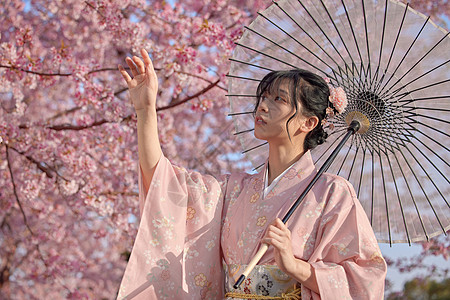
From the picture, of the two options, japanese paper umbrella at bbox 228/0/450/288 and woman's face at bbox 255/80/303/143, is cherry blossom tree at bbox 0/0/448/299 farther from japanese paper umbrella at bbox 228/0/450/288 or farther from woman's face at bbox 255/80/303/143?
woman's face at bbox 255/80/303/143

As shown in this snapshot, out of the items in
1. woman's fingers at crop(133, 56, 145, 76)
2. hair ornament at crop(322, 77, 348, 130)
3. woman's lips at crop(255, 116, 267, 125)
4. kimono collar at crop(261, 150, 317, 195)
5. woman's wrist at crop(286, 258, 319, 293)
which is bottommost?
woman's wrist at crop(286, 258, 319, 293)

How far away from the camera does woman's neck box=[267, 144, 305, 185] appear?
231cm

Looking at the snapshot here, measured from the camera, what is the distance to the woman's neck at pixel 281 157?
2312 millimetres

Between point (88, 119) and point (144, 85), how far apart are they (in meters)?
3.26

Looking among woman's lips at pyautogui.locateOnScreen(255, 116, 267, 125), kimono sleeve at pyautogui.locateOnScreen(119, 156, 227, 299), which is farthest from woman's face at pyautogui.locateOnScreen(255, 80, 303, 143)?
kimono sleeve at pyautogui.locateOnScreen(119, 156, 227, 299)

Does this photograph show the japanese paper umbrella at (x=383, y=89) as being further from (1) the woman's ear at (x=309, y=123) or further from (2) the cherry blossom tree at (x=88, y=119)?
(2) the cherry blossom tree at (x=88, y=119)

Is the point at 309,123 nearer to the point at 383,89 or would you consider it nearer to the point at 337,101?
the point at 337,101

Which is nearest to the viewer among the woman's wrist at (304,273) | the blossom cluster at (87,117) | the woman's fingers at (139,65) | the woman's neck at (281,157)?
the woman's wrist at (304,273)

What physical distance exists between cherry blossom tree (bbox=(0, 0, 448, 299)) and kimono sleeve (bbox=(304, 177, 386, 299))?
8.75 ft

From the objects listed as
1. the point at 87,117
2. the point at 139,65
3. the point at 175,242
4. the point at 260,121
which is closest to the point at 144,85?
the point at 139,65

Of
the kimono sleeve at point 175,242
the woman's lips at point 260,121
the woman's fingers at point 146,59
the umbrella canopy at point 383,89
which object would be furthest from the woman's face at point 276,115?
the woman's fingers at point 146,59

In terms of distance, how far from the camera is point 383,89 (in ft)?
7.46

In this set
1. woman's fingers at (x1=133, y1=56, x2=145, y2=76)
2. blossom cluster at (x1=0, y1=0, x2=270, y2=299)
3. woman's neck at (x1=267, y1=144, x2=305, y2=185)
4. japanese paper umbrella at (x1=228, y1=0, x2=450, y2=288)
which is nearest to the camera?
woman's fingers at (x1=133, y1=56, x2=145, y2=76)

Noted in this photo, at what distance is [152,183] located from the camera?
84.1 inches
